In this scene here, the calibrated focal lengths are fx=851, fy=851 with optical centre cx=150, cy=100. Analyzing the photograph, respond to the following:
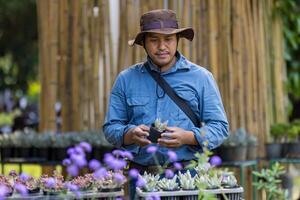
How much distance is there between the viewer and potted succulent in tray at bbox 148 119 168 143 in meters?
3.86

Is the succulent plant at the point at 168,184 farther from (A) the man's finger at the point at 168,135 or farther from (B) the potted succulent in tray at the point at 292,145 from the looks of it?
(B) the potted succulent in tray at the point at 292,145

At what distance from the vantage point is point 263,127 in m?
7.43

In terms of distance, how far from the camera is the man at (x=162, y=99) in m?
3.99

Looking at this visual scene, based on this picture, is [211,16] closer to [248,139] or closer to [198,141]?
[248,139]

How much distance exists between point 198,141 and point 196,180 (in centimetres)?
54

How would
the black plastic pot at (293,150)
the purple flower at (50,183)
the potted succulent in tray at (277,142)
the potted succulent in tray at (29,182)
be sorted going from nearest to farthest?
the purple flower at (50,183)
the potted succulent in tray at (29,182)
the black plastic pot at (293,150)
the potted succulent in tray at (277,142)

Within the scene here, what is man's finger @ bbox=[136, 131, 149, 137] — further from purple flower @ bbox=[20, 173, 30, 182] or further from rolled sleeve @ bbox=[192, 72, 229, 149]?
purple flower @ bbox=[20, 173, 30, 182]

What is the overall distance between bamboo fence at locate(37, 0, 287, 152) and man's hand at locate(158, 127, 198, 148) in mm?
2903

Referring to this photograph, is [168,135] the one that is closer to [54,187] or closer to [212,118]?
[212,118]

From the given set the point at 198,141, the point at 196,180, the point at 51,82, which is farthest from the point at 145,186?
the point at 51,82

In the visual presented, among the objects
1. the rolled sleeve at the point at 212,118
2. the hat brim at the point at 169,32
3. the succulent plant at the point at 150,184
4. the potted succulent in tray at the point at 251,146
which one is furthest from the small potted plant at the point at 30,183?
the potted succulent in tray at the point at 251,146

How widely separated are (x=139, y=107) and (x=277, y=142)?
3464mm

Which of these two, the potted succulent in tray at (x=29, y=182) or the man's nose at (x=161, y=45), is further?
the man's nose at (x=161, y=45)

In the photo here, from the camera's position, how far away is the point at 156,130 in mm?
3871
